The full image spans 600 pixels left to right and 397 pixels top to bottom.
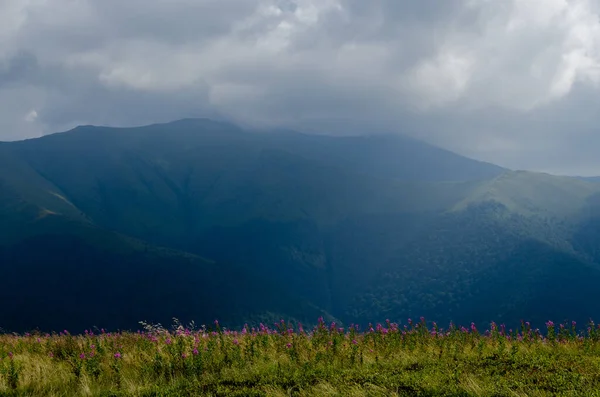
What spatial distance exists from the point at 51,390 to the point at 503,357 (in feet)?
31.4

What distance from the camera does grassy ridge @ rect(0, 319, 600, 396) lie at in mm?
9633

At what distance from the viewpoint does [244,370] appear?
462 inches

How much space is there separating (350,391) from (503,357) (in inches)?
168

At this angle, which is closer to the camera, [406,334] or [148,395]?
[148,395]

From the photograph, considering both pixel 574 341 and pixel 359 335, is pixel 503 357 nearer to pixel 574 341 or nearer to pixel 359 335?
pixel 574 341

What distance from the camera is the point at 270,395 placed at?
31.4 ft

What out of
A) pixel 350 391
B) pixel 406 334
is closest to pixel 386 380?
pixel 350 391

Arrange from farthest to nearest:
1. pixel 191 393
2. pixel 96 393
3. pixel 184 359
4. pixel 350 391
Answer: pixel 184 359 < pixel 96 393 < pixel 191 393 < pixel 350 391

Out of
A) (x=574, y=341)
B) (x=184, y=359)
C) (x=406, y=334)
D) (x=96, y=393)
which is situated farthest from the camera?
(x=406, y=334)

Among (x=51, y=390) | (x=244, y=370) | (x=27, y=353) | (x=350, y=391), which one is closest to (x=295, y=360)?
(x=244, y=370)

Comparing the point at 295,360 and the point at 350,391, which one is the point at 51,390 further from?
the point at 350,391

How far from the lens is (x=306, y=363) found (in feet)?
40.4

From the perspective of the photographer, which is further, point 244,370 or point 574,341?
point 574,341

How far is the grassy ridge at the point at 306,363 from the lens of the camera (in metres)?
9.63
